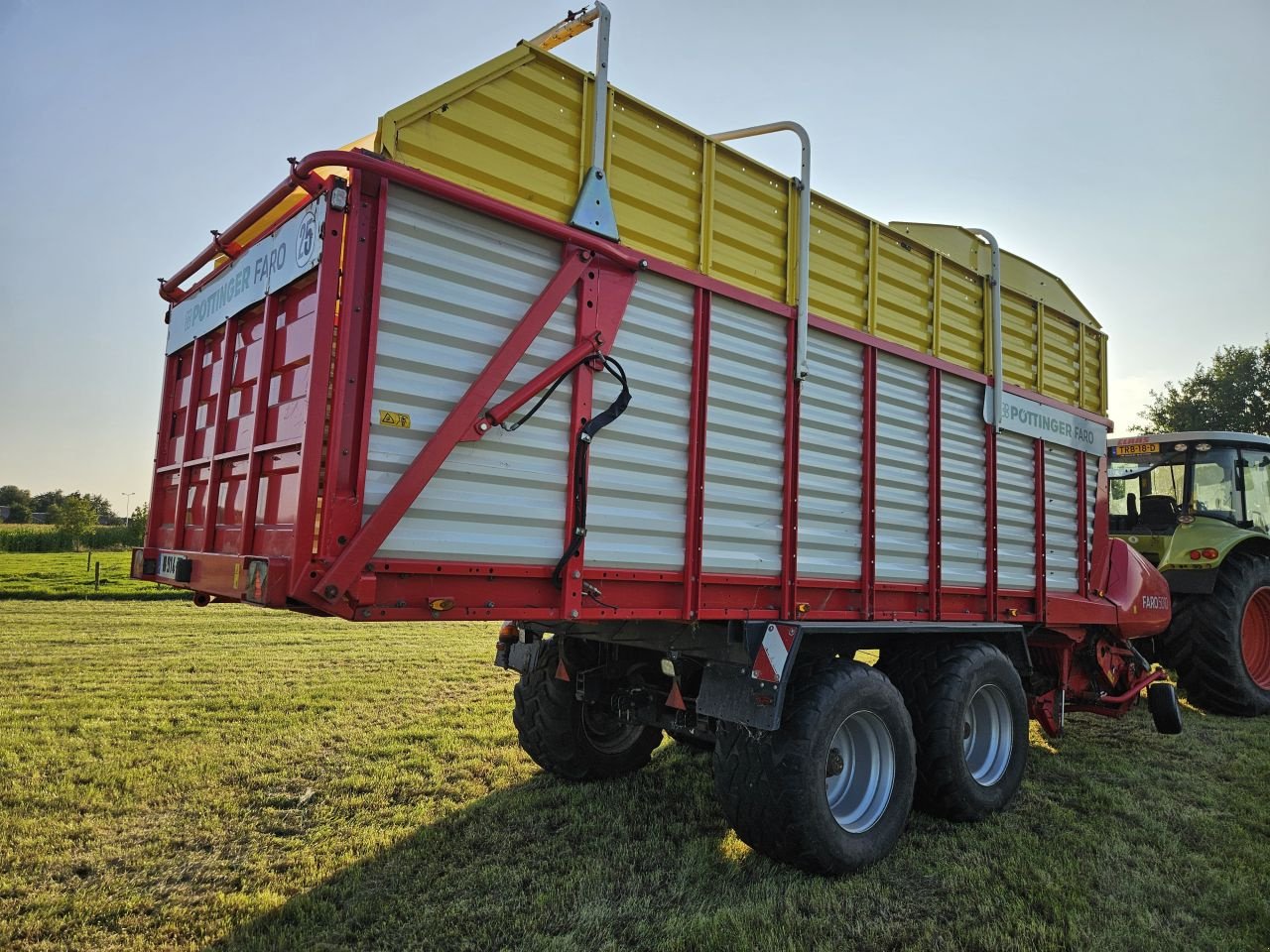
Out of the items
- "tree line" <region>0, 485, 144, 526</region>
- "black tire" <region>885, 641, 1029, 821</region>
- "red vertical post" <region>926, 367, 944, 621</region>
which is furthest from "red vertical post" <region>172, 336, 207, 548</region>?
"tree line" <region>0, 485, 144, 526</region>

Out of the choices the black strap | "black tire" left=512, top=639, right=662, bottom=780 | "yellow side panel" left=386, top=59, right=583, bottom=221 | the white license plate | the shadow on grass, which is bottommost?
the shadow on grass

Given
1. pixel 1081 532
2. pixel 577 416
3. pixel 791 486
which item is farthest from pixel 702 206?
pixel 1081 532

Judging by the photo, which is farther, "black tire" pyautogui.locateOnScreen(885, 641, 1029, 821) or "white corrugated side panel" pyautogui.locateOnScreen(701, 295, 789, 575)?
"black tire" pyautogui.locateOnScreen(885, 641, 1029, 821)

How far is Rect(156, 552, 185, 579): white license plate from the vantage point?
142 inches

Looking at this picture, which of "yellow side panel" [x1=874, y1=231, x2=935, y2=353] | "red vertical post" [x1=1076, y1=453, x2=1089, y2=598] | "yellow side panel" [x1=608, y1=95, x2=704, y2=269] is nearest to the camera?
"yellow side panel" [x1=608, y1=95, x2=704, y2=269]

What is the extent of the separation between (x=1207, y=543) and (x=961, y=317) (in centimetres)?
426

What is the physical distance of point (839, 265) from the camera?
4301 millimetres

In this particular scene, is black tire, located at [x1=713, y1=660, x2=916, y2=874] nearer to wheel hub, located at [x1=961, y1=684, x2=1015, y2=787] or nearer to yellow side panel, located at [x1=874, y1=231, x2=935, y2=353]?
wheel hub, located at [x1=961, y1=684, x2=1015, y2=787]

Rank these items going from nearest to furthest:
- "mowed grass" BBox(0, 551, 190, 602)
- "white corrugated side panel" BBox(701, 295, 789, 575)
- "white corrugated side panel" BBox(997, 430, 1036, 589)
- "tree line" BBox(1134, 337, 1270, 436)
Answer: "white corrugated side panel" BBox(701, 295, 789, 575)
"white corrugated side panel" BBox(997, 430, 1036, 589)
"mowed grass" BBox(0, 551, 190, 602)
"tree line" BBox(1134, 337, 1270, 436)

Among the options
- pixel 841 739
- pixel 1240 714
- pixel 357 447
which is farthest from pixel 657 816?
pixel 1240 714

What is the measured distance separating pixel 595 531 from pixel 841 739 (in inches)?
71.7

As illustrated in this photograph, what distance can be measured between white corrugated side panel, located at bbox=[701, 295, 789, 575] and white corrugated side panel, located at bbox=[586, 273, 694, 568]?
164 mm

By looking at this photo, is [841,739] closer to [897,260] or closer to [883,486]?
[883,486]

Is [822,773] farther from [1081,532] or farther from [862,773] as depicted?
[1081,532]
